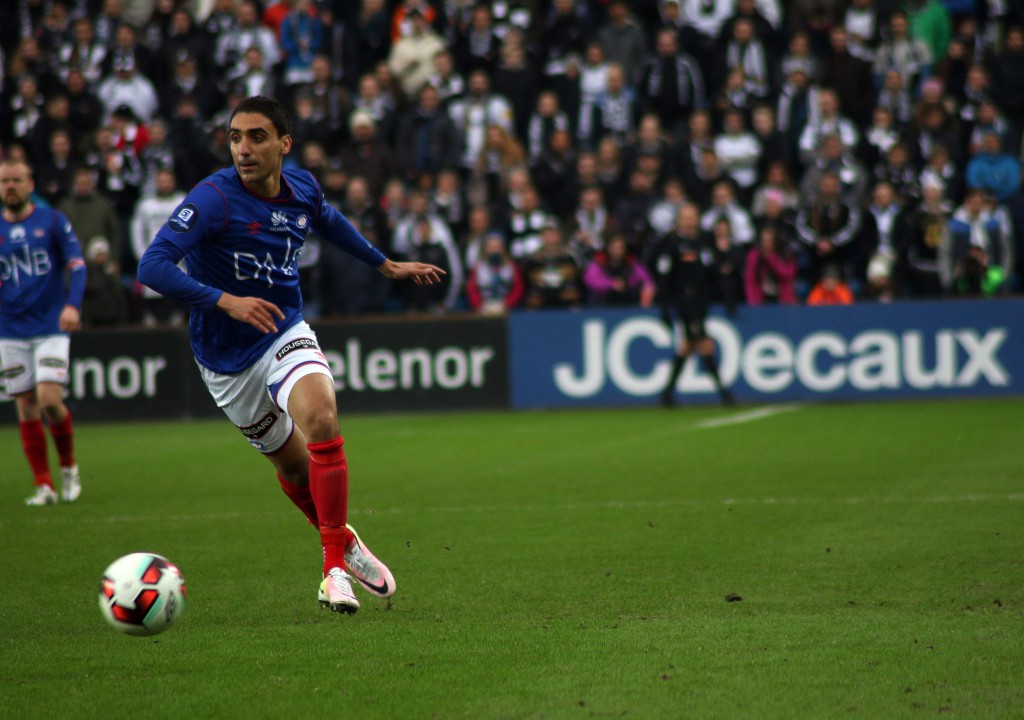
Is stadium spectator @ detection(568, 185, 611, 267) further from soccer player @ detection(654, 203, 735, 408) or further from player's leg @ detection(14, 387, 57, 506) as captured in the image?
player's leg @ detection(14, 387, 57, 506)

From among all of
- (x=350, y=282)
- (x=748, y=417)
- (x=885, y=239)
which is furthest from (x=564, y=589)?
(x=885, y=239)

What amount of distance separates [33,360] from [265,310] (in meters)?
5.09

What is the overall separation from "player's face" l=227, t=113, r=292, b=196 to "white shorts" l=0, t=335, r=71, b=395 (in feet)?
14.8

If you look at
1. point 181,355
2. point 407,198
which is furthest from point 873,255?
point 181,355

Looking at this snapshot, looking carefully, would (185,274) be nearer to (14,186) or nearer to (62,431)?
(14,186)

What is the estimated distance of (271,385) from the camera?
6574 mm

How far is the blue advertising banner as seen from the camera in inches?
690

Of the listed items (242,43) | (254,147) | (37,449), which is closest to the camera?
(254,147)

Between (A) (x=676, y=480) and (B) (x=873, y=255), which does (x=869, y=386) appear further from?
(A) (x=676, y=480)

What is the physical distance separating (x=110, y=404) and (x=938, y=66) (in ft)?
38.9

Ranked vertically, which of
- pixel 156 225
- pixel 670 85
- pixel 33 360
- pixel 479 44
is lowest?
pixel 33 360

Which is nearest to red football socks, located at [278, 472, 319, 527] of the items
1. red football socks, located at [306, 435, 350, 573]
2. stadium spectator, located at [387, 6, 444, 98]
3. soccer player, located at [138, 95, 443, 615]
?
soccer player, located at [138, 95, 443, 615]

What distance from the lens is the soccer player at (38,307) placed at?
10.5 meters

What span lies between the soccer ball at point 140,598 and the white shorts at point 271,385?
1069 millimetres
